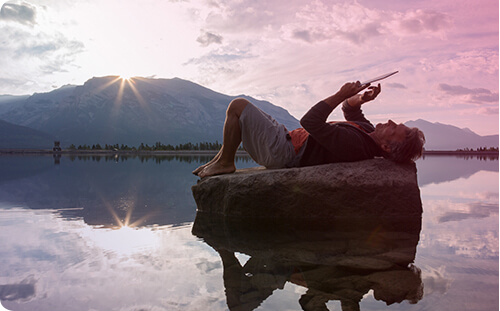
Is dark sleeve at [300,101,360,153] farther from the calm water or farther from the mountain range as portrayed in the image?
the mountain range

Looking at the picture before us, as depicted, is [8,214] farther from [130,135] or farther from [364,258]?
[130,135]

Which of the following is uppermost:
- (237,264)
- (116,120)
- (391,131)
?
(116,120)

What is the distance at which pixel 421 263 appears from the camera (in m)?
3.11

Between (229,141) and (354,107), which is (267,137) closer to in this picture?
(229,141)

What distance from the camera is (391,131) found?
16.2 feet

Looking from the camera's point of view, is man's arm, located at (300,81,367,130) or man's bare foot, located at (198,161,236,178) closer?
man's arm, located at (300,81,367,130)

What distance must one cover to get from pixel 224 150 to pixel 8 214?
3499mm

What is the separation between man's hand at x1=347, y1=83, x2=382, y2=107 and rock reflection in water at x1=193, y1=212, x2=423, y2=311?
1773 mm

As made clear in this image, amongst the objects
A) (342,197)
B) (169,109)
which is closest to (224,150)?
(342,197)

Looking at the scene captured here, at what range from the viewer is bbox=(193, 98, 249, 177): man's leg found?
569cm

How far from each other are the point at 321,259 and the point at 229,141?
303 centimetres

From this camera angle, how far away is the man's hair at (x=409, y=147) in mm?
4834

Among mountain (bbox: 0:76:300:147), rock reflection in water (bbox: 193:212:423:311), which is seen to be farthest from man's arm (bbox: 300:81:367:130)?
mountain (bbox: 0:76:300:147)

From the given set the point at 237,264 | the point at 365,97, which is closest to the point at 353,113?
the point at 365,97
